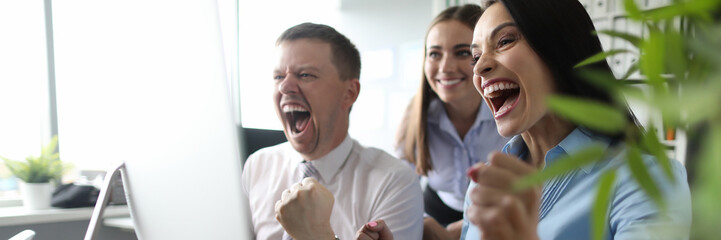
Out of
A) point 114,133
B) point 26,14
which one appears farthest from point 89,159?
point 114,133

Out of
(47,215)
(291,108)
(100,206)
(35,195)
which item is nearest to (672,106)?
(100,206)

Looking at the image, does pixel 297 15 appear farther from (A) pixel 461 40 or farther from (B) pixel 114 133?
(B) pixel 114 133

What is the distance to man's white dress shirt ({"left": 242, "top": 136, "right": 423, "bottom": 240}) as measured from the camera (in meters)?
1.28

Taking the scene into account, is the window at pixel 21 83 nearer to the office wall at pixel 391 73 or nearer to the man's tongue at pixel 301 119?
the office wall at pixel 391 73

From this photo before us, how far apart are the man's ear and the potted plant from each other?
5.68 feet

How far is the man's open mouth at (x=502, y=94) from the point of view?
A: 923 millimetres

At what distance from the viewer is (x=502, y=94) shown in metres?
0.96

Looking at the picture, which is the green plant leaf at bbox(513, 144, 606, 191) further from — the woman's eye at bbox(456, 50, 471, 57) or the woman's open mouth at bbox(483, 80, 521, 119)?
the woman's eye at bbox(456, 50, 471, 57)

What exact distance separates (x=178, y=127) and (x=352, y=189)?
2.13ft

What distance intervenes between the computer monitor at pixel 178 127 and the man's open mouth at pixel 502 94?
0.48 m

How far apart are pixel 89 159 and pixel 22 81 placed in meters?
0.50

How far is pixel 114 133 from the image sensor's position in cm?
100

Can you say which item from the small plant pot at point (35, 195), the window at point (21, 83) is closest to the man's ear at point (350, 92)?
the small plant pot at point (35, 195)

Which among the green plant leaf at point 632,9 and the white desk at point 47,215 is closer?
the green plant leaf at point 632,9
